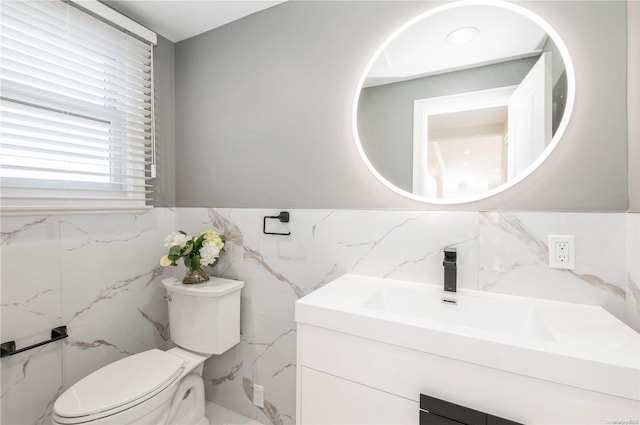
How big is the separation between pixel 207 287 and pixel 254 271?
0.84 feet

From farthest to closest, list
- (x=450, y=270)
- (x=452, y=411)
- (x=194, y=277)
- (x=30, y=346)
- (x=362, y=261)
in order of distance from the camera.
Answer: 1. (x=194, y=277)
2. (x=362, y=261)
3. (x=30, y=346)
4. (x=450, y=270)
5. (x=452, y=411)

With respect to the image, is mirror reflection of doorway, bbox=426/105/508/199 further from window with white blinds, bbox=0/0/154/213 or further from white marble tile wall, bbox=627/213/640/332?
window with white blinds, bbox=0/0/154/213

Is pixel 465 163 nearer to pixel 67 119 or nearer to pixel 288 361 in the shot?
pixel 288 361

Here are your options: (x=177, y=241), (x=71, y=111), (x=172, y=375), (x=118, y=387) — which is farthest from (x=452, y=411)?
(x=71, y=111)

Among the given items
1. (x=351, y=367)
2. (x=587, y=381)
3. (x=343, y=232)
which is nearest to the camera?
(x=587, y=381)

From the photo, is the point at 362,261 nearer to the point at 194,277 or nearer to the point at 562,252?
the point at 562,252

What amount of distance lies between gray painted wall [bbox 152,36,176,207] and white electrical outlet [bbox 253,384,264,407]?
1267 mm

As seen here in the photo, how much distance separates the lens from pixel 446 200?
1.16m

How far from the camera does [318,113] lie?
1.41m

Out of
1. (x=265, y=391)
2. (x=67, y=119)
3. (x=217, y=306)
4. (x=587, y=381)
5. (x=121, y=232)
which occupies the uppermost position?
(x=67, y=119)

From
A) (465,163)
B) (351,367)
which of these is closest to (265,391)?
(351,367)

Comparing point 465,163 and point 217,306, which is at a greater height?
point 465,163

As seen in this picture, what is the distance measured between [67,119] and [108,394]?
1270mm

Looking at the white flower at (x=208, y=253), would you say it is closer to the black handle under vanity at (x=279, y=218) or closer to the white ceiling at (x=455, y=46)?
the black handle under vanity at (x=279, y=218)
